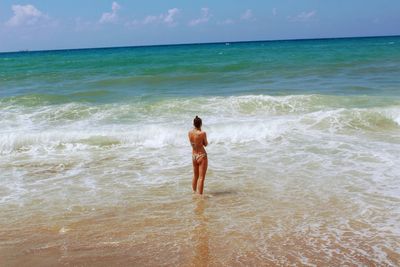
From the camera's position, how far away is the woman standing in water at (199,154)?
791 cm

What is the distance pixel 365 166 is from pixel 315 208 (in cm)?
273

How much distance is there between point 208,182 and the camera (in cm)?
895

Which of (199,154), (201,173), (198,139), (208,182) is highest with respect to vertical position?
(198,139)

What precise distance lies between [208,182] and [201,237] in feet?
9.02

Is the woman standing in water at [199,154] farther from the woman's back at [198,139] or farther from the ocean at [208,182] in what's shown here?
the ocean at [208,182]

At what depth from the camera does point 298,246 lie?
19.2 feet

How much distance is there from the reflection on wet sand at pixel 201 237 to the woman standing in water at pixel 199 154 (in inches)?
18.9

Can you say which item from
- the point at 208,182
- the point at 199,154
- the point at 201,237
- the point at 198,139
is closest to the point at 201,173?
the point at 199,154

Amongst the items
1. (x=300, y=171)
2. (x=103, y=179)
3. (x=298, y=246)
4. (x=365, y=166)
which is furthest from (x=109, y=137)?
(x=298, y=246)

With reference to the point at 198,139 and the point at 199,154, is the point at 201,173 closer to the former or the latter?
the point at 199,154

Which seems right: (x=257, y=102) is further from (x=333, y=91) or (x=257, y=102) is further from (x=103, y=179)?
(x=103, y=179)

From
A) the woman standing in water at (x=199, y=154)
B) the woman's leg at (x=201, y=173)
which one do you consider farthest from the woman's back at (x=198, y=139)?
the woman's leg at (x=201, y=173)

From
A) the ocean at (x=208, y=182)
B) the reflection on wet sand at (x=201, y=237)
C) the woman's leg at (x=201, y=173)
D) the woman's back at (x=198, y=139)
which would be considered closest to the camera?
the reflection on wet sand at (x=201, y=237)

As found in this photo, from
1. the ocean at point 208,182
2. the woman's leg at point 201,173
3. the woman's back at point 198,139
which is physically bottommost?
the ocean at point 208,182
